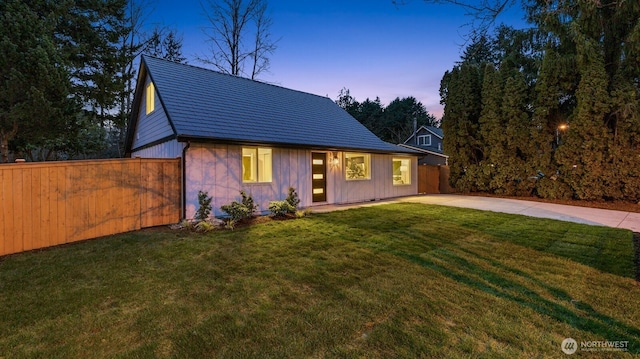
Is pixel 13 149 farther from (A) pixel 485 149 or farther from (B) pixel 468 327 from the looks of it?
(A) pixel 485 149

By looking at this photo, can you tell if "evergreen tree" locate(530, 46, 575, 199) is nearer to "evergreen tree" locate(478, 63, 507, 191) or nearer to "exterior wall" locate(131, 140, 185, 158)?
"evergreen tree" locate(478, 63, 507, 191)

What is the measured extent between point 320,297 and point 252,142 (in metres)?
5.82

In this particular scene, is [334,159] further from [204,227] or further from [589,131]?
[589,131]

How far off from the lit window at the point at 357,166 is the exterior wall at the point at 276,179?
23cm

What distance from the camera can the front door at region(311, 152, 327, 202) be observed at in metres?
9.95

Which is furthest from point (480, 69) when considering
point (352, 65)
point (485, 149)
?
point (352, 65)

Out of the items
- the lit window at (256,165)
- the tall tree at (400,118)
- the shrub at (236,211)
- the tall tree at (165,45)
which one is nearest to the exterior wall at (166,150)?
the lit window at (256,165)

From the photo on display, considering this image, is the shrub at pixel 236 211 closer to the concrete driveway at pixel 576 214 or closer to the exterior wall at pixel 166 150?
the exterior wall at pixel 166 150

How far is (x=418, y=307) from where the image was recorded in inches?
110

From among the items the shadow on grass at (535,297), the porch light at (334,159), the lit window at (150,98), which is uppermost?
the lit window at (150,98)

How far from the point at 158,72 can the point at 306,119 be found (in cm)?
526

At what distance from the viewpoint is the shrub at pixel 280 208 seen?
7.50 m

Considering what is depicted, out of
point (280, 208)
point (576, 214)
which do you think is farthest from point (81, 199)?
point (576, 214)

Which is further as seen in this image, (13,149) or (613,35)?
(13,149)
